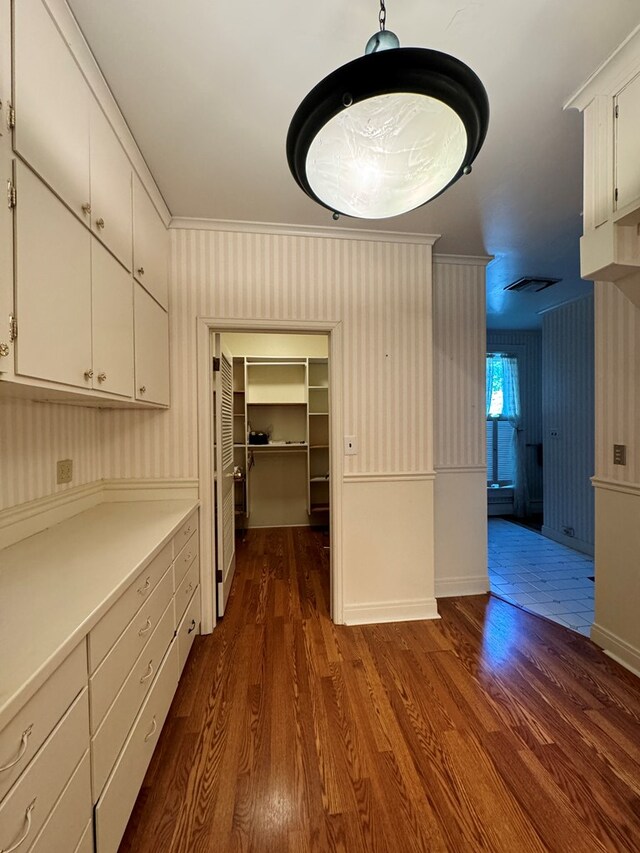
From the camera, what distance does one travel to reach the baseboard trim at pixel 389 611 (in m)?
2.27

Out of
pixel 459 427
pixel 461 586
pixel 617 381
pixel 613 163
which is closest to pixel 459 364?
pixel 459 427

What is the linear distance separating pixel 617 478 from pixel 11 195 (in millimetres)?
2933

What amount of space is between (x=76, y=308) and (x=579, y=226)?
2994 millimetres

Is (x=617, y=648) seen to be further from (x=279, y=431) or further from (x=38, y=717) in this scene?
(x=279, y=431)

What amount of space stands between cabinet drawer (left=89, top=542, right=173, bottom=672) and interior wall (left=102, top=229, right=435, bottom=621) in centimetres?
90

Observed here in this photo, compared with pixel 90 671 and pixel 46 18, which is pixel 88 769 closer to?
pixel 90 671

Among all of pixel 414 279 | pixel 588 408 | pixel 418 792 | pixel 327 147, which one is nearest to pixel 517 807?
pixel 418 792

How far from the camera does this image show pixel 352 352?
2273 mm

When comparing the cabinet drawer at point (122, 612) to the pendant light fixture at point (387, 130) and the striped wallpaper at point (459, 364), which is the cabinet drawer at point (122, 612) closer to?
the pendant light fixture at point (387, 130)

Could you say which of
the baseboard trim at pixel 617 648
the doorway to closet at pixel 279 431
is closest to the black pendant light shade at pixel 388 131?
the baseboard trim at pixel 617 648

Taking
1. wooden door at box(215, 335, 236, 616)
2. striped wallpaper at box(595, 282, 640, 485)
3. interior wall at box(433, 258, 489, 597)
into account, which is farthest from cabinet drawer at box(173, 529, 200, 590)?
striped wallpaper at box(595, 282, 640, 485)

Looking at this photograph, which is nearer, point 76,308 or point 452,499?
point 76,308

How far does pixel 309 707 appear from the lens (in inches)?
62.6

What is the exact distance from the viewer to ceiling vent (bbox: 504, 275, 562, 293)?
10.5ft
